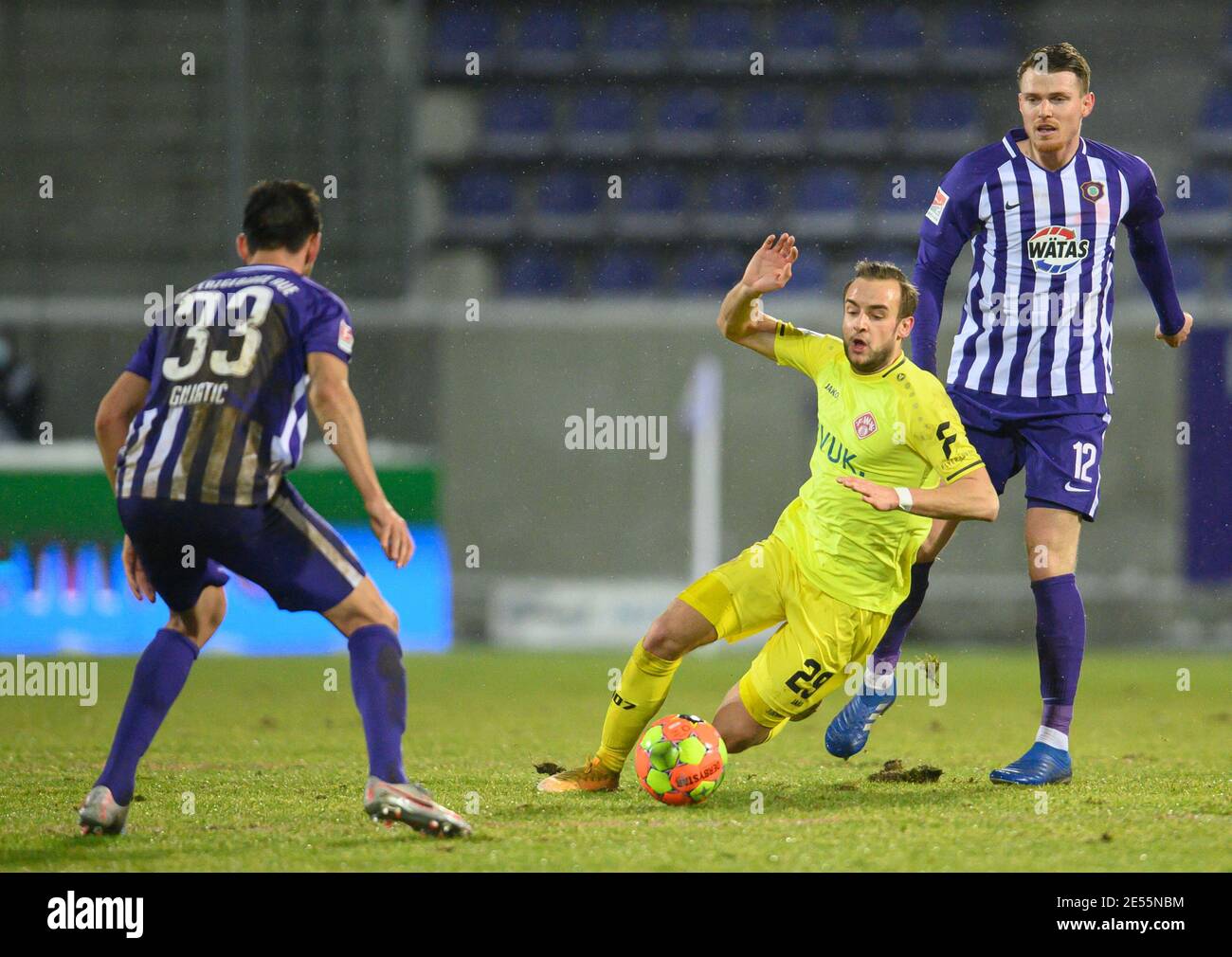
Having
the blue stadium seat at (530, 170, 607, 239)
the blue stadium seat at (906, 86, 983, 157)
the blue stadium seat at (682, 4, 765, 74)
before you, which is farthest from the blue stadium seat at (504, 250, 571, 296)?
the blue stadium seat at (906, 86, 983, 157)

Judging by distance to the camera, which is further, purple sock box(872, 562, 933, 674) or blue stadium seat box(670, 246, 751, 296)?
blue stadium seat box(670, 246, 751, 296)

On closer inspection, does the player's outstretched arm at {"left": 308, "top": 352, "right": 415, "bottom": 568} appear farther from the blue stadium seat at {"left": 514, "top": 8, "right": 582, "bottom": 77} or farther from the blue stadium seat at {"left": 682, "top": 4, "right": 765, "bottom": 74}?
the blue stadium seat at {"left": 682, "top": 4, "right": 765, "bottom": 74}

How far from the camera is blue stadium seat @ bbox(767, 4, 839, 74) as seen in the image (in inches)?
768

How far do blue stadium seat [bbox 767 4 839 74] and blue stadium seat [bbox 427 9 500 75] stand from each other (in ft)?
11.6

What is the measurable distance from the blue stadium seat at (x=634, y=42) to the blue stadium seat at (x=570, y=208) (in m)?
1.56

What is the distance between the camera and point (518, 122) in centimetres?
1970

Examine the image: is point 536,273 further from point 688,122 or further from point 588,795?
point 588,795

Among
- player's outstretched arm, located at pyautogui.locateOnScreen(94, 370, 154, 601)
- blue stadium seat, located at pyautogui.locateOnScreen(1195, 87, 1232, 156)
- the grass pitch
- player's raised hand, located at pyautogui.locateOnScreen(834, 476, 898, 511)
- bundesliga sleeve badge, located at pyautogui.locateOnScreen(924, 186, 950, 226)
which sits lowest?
the grass pitch

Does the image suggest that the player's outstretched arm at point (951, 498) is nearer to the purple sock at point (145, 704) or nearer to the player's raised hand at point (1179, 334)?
the player's raised hand at point (1179, 334)

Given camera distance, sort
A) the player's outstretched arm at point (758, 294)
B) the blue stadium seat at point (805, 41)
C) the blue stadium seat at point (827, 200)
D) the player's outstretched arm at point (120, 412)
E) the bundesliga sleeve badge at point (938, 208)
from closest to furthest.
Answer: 1. the player's outstretched arm at point (120, 412)
2. the player's outstretched arm at point (758, 294)
3. the bundesliga sleeve badge at point (938, 208)
4. the blue stadium seat at point (827, 200)
5. the blue stadium seat at point (805, 41)

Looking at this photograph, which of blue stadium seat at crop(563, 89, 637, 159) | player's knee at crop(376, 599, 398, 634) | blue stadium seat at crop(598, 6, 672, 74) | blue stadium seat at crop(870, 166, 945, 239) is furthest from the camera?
blue stadium seat at crop(598, 6, 672, 74)

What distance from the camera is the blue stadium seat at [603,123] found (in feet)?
63.7
